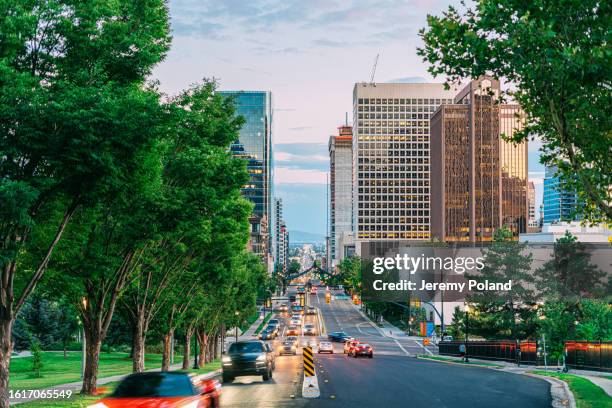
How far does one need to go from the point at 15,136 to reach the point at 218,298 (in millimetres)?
39443

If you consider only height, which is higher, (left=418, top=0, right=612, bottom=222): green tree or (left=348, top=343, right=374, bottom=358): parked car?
(left=418, top=0, right=612, bottom=222): green tree

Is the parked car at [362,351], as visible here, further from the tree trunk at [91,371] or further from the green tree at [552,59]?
the green tree at [552,59]

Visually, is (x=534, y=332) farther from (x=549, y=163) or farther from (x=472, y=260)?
(x=549, y=163)

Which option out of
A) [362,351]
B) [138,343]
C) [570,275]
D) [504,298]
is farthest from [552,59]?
[504,298]

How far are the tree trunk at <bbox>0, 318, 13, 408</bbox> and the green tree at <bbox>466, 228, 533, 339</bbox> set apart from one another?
61.0 m

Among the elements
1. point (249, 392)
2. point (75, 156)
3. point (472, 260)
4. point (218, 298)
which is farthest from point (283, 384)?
point (472, 260)

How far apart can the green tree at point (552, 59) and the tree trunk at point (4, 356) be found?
13678 millimetres

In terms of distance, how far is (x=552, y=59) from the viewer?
16.0 m

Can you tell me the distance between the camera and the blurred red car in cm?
1355

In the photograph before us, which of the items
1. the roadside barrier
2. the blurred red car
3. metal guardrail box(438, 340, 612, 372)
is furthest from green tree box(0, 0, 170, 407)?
metal guardrail box(438, 340, 612, 372)

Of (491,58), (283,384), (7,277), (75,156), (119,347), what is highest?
(491,58)

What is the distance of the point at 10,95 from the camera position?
16172mm

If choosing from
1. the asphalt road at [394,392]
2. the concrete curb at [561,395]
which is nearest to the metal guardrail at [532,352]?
the asphalt road at [394,392]

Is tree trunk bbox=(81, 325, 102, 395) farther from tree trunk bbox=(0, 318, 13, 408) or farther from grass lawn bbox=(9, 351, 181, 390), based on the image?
grass lawn bbox=(9, 351, 181, 390)
